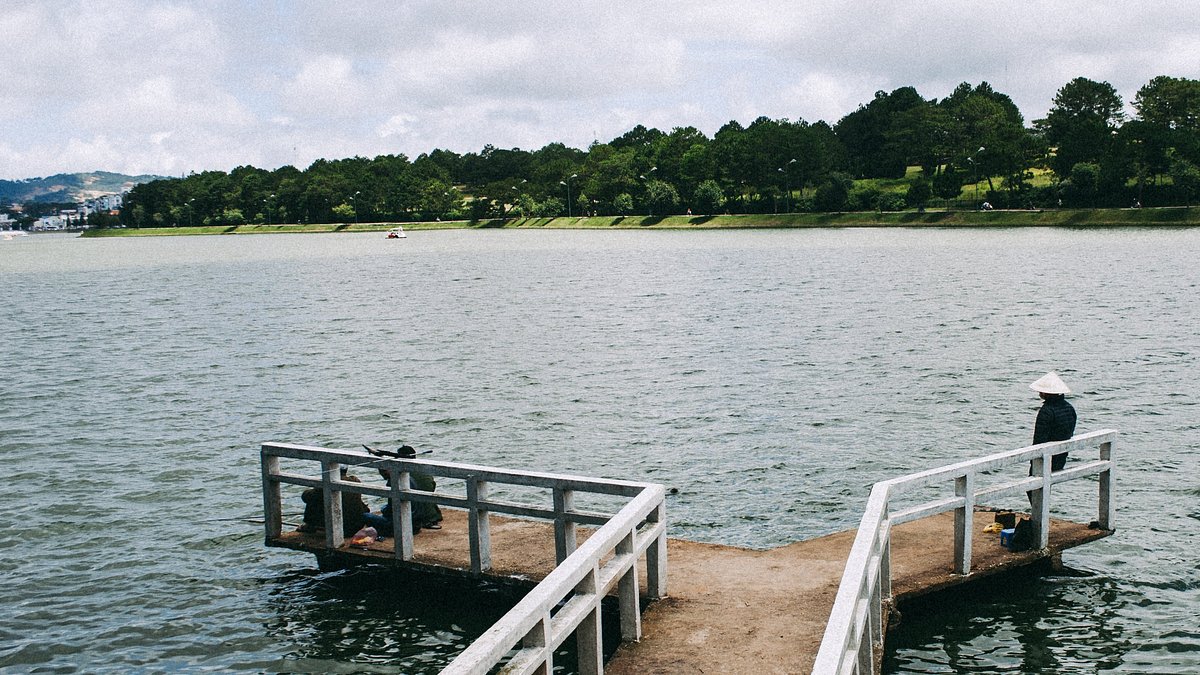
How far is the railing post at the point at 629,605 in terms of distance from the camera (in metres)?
12.4

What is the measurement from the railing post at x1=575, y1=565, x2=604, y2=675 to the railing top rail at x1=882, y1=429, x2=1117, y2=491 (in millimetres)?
4251

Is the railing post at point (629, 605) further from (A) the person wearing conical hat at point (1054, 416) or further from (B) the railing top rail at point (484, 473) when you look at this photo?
(A) the person wearing conical hat at point (1054, 416)

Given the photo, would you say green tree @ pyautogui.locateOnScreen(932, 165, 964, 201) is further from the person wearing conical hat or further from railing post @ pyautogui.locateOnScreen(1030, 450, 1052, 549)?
railing post @ pyautogui.locateOnScreen(1030, 450, 1052, 549)

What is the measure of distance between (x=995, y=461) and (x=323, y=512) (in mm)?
10392

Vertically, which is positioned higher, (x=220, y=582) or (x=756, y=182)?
(x=756, y=182)

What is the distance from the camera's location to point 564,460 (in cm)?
2655

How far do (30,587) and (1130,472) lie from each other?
22.0m

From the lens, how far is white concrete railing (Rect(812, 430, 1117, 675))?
29.9ft

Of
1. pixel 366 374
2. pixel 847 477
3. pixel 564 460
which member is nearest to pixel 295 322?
pixel 366 374

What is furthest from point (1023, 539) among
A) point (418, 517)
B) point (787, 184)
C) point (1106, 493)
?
point (787, 184)

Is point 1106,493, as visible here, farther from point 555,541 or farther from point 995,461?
point 555,541

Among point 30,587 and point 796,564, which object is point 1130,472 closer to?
point 796,564

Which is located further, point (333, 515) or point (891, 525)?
point (333, 515)

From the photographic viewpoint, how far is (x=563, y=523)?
568 inches
